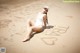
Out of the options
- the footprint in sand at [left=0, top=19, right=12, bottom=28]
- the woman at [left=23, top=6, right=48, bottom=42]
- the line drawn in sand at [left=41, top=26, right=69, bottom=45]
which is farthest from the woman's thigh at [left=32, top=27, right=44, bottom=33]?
the footprint in sand at [left=0, top=19, right=12, bottom=28]

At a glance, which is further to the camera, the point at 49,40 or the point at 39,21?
the point at 39,21

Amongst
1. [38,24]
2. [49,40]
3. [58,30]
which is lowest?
[49,40]

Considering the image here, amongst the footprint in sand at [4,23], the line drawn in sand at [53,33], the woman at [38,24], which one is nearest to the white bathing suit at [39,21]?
the woman at [38,24]

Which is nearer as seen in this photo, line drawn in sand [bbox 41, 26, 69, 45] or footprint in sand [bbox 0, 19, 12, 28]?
line drawn in sand [bbox 41, 26, 69, 45]

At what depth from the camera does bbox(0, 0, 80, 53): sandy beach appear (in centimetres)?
262

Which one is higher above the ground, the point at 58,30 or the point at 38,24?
the point at 38,24

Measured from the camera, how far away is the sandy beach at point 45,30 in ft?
8.59

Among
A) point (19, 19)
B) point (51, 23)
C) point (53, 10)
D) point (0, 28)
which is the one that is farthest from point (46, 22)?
point (0, 28)

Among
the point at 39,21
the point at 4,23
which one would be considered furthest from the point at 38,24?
the point at 4,23

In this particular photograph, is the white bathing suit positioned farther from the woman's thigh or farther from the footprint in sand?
the footprint in sand

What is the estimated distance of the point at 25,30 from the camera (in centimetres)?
275

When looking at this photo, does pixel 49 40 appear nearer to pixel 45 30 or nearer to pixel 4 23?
pixel 45 30

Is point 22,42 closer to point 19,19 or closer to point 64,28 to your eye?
point 19,19

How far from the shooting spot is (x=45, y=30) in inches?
108
